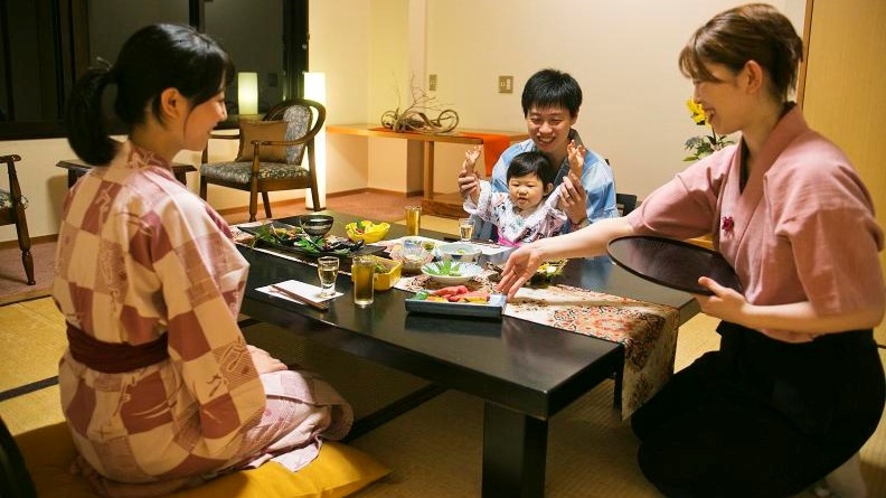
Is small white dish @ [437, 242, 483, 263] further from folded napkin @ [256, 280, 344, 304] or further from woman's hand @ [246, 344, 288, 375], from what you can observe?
woman's hand @ [246, 344, 288, 375]

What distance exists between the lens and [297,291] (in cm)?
191

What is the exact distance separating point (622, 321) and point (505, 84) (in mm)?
3998

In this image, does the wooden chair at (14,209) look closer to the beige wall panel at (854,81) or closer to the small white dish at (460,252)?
the small white dish at (460,252)

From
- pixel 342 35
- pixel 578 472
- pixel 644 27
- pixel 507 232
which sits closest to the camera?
pixel 578 472

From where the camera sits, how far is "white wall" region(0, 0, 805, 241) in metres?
4.66

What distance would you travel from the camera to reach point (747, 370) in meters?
1.76

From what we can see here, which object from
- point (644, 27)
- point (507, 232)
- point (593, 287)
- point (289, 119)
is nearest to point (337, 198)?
point (289, 119)

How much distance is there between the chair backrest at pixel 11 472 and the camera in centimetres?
121

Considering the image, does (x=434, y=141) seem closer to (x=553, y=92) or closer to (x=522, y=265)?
(x=553, y=92)

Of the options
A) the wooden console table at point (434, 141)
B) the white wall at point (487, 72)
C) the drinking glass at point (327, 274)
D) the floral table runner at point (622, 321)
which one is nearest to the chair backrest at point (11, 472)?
the drinking glass at point (327, 274)

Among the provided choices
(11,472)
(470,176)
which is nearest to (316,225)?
(470,176)

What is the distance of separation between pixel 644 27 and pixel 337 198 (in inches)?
112

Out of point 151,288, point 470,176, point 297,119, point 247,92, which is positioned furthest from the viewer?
point 247,92

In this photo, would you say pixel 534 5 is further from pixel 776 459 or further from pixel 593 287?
pixel 776 459
